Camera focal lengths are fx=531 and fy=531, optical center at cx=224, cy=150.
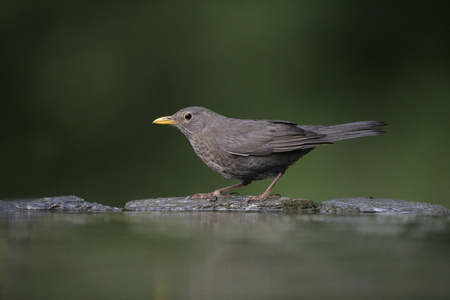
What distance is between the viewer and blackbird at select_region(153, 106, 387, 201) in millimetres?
4375

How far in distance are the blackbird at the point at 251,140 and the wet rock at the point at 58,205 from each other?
810 mm

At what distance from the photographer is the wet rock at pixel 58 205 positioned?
403cm

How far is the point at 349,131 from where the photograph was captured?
170 inches

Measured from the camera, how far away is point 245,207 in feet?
13.2

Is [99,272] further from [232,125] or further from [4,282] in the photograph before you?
[232,125]

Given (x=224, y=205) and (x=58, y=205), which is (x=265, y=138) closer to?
(x=224, y=205)

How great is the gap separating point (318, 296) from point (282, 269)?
363 mm

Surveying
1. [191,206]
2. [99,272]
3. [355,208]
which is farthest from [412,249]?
[191,206]

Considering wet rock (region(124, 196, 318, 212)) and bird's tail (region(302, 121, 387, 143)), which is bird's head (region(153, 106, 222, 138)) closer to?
wet rock (region(124, 196, 318, 212))

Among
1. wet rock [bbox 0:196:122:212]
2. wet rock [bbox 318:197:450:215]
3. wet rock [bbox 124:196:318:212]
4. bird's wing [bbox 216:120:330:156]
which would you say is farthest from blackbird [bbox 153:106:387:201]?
wet rock [bbox 0:196:122:212]

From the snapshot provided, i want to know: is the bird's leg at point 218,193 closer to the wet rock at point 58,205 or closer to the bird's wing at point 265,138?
the bird's wing at point 265,138

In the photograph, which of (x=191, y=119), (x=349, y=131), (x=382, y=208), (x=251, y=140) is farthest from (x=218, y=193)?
(x=382, y=208)

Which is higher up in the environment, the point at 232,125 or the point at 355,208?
the point at 232,125

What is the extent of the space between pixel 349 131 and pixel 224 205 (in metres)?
1.20
